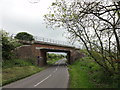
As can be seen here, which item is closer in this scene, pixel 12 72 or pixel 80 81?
pixel 80 81

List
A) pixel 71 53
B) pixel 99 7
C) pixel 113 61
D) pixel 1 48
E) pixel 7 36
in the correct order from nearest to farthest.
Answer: pixel 99 7, pixel 113 61, pixel 1 48, pixel 7 36, pixel 71 53

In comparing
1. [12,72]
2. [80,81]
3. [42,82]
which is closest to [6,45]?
[12,72]

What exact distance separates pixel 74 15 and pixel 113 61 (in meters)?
5.75

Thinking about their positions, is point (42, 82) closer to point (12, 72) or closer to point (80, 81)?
point (80, 81)

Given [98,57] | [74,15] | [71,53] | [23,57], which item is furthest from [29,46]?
[74,15]

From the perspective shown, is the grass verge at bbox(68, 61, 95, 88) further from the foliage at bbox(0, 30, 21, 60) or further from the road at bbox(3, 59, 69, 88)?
the foliage at bbox(0, 30, 21, 60)

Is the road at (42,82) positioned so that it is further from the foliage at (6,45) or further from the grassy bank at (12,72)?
the foliage at (6,45)

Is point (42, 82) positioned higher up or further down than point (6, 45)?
further down

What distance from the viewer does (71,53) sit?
177 ft

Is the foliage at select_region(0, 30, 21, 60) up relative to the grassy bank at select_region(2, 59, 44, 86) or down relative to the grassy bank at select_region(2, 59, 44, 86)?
up

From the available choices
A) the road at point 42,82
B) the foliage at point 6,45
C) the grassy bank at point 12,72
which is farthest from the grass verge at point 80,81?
the foliage at point 6,45

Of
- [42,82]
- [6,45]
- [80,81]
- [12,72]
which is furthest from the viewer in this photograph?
[6,45]

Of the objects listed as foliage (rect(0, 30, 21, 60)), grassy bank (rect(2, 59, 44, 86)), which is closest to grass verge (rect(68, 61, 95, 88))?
grassy bank (rect(2, 59, 44, 86))

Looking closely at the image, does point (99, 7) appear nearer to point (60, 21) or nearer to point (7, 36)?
point (60, 21)
